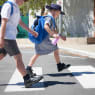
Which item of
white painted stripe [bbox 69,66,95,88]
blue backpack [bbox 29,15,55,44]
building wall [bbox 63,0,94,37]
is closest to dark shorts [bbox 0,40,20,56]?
blue backpack [bbox 29,15,55,44]

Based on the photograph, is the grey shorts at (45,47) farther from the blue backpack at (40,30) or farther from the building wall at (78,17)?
the building wall at (78,17)

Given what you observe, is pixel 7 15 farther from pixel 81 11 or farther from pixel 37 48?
pixel 81 11

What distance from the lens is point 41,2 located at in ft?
68.1

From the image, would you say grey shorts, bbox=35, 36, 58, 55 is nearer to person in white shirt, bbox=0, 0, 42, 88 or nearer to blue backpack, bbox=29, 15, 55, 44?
blue backpack, bbox=29, 15, 55, 44

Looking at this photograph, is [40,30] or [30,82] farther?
[40,30]

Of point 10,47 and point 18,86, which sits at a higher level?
point 10,47

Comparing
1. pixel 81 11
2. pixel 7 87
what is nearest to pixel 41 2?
pixel 81 11

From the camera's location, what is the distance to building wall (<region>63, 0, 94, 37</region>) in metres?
21.5

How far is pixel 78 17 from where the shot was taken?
21875 mm

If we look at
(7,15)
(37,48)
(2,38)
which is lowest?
(37,48)

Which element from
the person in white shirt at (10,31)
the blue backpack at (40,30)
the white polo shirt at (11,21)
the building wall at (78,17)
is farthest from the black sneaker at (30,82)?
A: the building wall at (78,17)

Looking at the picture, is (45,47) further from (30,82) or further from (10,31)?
(10,31)

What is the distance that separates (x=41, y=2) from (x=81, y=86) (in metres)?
15.7

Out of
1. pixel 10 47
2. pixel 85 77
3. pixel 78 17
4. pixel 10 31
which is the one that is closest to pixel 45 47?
pixel 85 77
